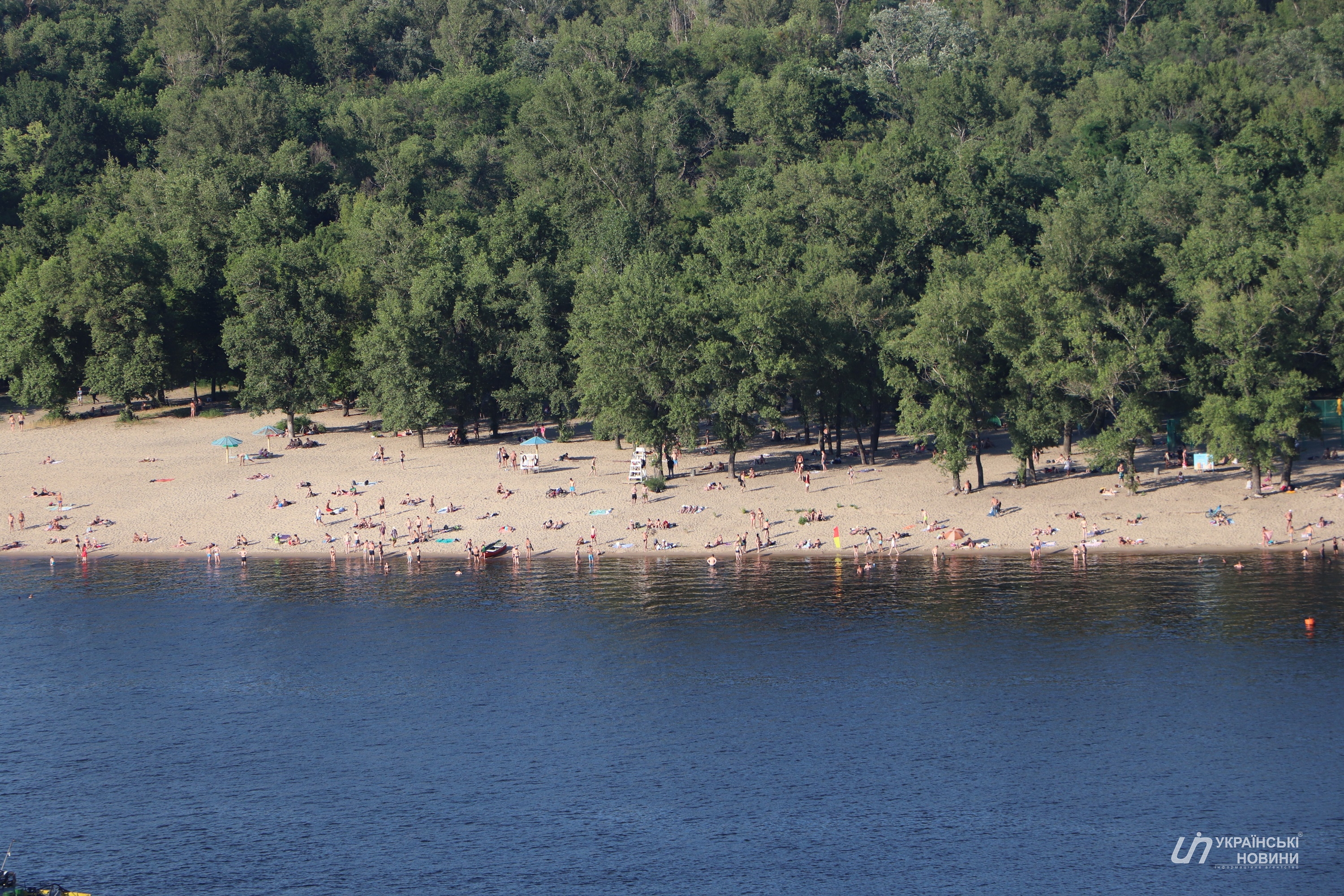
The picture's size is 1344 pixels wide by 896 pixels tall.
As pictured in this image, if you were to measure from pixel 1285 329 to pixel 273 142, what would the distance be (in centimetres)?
11902

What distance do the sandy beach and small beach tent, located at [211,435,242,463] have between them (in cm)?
66

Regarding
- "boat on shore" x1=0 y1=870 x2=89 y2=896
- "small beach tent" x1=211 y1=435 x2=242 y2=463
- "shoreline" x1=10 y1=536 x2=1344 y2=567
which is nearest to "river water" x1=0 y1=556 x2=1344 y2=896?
"shoreline" x1=10 y1=536 x2=1344 y2=567

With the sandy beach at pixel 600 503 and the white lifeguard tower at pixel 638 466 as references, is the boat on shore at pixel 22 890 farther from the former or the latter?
the white lifeguard tower at pixel 638 466

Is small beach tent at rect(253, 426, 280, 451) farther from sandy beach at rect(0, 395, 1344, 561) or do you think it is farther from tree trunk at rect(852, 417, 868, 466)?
tree trunk at rect(852, 417, 868, 466)

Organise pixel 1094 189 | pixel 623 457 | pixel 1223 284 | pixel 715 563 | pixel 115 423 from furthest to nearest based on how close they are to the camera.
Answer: pixel 1094 189 → pixel 115 423 → pixel 623 457 → pixel 1223 284 → pixel 715 563

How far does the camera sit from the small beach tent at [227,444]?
340 ft

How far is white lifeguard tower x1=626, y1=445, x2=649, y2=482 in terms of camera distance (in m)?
96.1

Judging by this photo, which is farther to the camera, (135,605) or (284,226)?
(284,226)

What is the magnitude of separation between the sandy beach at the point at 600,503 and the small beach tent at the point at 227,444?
0.66m

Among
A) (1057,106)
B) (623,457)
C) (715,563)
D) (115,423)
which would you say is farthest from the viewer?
(1057,106)

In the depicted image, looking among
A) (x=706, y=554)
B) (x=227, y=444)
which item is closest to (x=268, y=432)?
(x=227, y=444)

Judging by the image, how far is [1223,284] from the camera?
90938 mm

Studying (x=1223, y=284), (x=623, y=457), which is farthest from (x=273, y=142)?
(x=1223, y=284)

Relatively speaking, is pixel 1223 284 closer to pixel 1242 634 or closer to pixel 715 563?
pixel 1242 634
